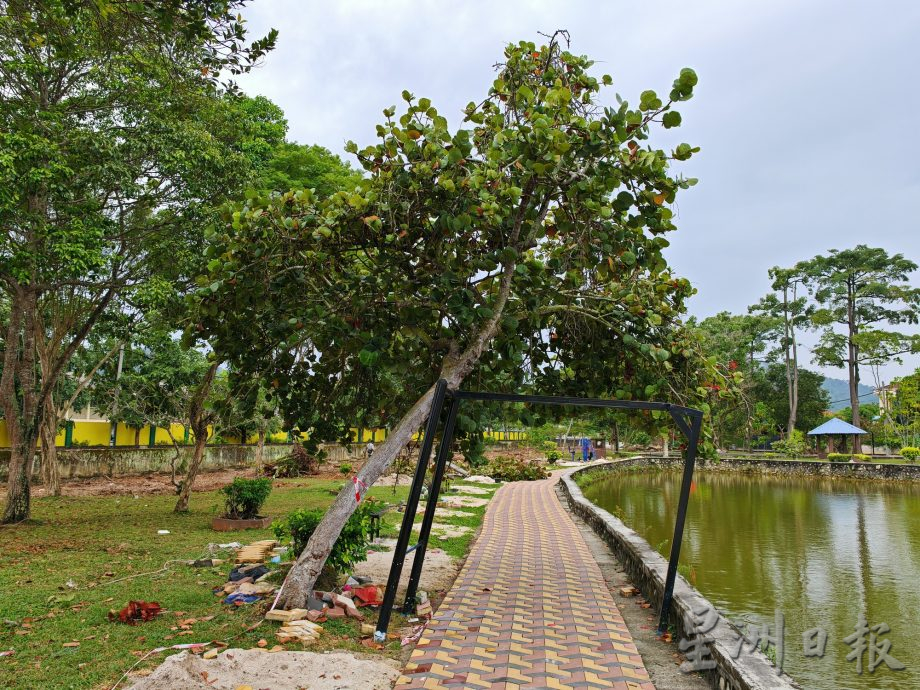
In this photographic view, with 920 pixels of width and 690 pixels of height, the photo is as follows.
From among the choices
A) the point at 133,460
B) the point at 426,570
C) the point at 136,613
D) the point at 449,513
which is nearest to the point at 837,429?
the point at 449,513

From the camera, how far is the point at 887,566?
973 cm

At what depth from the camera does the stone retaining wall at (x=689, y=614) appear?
3388 mm

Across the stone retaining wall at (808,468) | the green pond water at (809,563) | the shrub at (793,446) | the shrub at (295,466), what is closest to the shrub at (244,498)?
the green pond water at (809,563)

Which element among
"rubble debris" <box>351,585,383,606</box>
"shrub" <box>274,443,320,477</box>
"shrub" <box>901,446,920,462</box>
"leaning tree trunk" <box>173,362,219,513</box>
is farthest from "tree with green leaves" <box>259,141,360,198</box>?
"shrub" <box>901,446,920,462</box>

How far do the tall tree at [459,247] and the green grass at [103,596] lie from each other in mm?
691

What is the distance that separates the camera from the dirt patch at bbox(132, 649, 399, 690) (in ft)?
10.7

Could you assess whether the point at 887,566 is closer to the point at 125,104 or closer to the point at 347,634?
the point at 347,634

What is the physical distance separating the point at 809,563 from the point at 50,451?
14.0 meters

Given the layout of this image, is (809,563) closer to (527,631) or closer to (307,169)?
(527,631)

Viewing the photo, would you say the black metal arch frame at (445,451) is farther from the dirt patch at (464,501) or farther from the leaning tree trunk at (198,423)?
the dirt patch at (464,501)

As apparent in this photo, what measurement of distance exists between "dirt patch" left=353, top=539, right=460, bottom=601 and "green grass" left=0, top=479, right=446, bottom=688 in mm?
611

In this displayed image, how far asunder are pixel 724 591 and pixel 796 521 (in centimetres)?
812

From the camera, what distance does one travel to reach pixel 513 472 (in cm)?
2156

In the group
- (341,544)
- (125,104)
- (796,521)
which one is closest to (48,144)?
(125,104)
